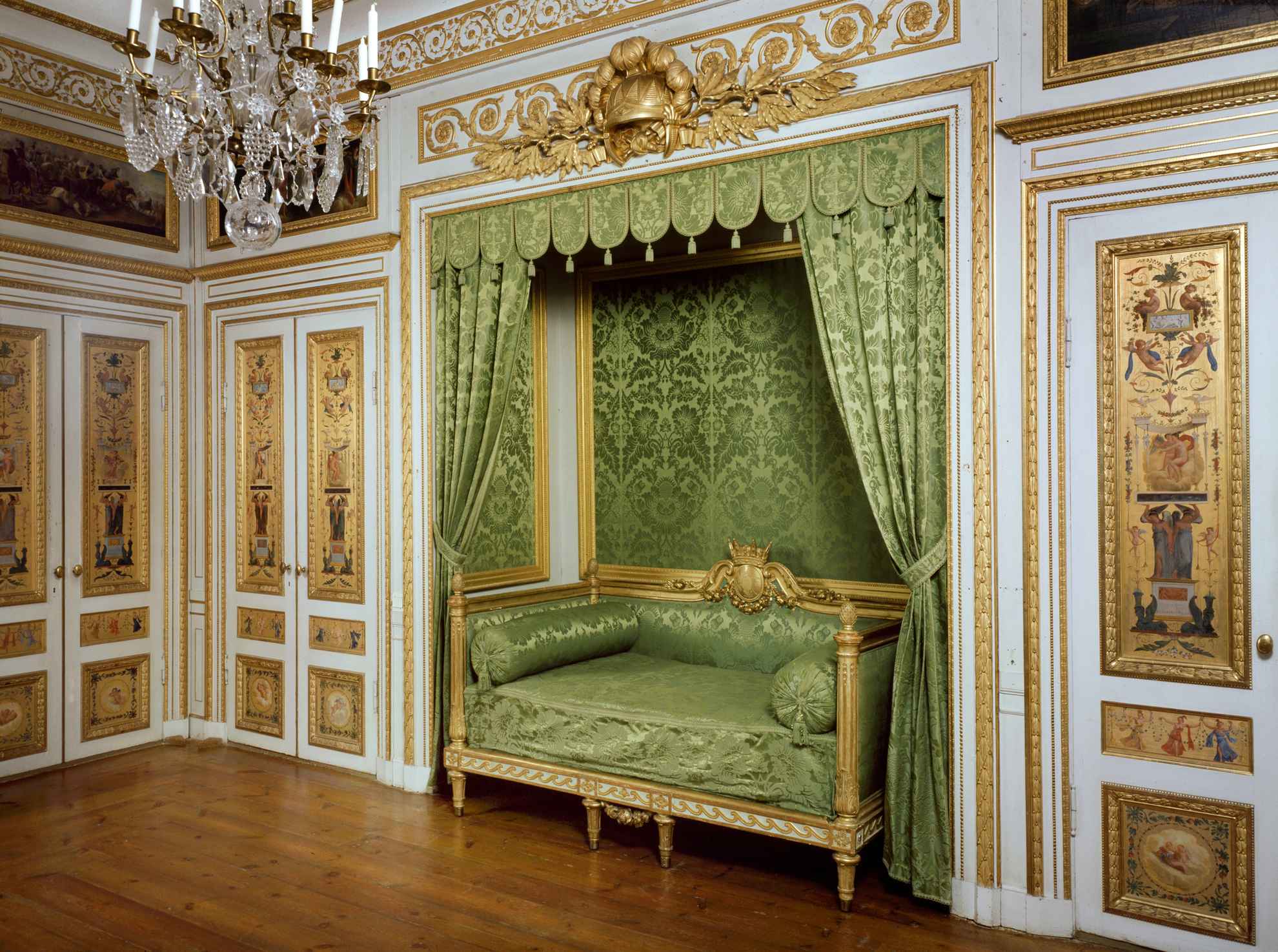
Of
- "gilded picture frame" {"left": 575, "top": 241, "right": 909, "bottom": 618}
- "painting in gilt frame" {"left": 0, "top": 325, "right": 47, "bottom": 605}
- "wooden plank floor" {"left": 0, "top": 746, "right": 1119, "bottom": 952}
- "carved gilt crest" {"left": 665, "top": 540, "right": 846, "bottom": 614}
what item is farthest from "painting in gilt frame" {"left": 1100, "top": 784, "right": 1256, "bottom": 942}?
"painting in gilt frame" {"left": 0, "top": 325, "right": 47, "bottom": 605}

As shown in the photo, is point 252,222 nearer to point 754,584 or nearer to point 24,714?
point 754,584

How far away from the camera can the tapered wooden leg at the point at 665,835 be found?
3.89 meters

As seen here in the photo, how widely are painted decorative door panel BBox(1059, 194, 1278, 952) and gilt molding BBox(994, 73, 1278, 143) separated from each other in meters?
0.28

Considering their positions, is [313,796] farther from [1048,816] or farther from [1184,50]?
[1184,50]

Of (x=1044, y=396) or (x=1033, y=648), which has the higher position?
(x=1044, y=396)

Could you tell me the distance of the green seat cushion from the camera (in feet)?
11.9

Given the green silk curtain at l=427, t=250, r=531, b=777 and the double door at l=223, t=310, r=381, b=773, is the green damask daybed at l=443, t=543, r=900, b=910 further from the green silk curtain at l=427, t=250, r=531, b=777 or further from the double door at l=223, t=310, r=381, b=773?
the double door at l=223, t=310, r=381, b=773

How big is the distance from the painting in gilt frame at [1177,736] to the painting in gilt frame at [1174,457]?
116mm

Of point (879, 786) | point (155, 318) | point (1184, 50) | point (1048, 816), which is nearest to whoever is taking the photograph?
point (1184, 50)

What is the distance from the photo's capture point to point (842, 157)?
3.72 metres

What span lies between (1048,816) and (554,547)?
2.80m

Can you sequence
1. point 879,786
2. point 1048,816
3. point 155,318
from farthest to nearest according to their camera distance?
point 155,318 → point 879,786 → point 1048,816

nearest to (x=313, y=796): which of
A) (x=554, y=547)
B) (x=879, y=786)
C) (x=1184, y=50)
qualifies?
(x=554, y=547)

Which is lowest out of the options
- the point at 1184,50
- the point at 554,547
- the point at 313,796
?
the point at 313,796
